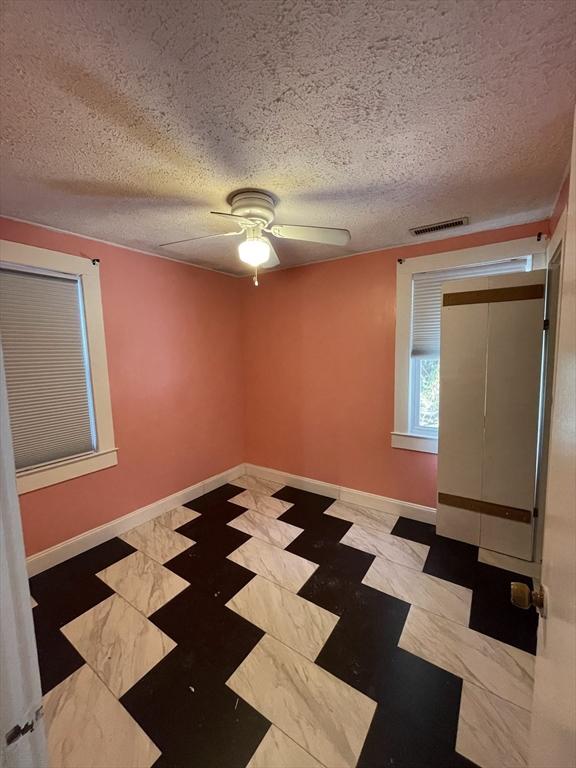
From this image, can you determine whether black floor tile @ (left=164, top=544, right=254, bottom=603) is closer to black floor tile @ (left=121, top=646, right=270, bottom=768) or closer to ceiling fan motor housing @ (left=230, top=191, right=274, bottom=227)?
black floor tile @ (left=121, top=646, right=270, bottom=768)

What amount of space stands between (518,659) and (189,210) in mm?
2888

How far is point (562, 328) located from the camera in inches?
26.6

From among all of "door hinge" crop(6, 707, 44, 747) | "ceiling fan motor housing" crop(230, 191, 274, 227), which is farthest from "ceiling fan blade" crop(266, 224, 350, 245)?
"door hinge" crop(6, 707, 44, 747)

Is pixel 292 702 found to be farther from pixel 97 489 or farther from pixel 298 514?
pixel 97 489

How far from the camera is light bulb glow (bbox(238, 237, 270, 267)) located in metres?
1.64

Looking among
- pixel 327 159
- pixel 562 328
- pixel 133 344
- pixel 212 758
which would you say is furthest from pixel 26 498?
pixel 562 328

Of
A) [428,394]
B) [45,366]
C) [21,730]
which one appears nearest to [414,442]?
[428,394]

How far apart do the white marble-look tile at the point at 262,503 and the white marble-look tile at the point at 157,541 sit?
671 millimetres

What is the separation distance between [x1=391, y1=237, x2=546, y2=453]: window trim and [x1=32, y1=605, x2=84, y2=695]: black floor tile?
8.01ft

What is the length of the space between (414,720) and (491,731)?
28cm

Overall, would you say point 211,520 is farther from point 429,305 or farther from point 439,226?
point 439,226

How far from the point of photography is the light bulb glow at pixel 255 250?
5.40 feet

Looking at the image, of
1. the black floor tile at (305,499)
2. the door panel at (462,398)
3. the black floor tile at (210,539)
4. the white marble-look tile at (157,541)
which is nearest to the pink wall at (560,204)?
the door panel at (462,398)

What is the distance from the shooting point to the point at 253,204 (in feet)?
5.41
